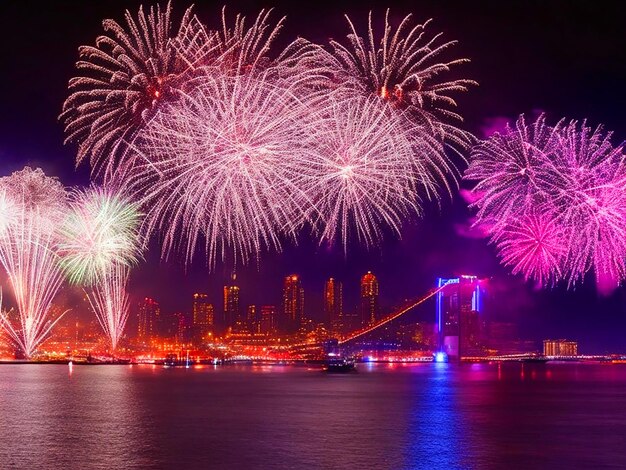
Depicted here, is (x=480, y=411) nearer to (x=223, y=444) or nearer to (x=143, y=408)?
(x=143, y=408)

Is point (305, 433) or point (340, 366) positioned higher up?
point (305, 433)

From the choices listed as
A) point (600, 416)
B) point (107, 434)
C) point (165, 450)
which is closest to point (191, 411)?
point (107, 434)

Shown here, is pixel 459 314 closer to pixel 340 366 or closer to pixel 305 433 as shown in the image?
pixel 340 366

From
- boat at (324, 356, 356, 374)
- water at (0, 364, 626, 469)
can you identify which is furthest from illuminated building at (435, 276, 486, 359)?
water at (0, 364, 626, 469)

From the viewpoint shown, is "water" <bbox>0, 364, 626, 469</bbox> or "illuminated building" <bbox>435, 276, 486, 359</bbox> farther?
"illuminated building" <bbox>435, 276, 486, 359</bbox>

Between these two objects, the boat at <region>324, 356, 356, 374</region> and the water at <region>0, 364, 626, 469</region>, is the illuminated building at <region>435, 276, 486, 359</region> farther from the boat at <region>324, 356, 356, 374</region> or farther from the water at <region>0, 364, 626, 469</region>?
the water at <region>0, 364, 626, 469</region>

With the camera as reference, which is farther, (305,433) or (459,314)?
(459,314)

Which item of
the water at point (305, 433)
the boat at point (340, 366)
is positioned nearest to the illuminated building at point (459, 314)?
the boat at point (340, 366)

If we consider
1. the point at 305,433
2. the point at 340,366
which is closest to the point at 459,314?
the point at 340,366

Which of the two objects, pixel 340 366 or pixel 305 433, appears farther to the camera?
pixel 340 366

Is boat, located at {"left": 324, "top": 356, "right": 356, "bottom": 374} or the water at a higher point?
the water
